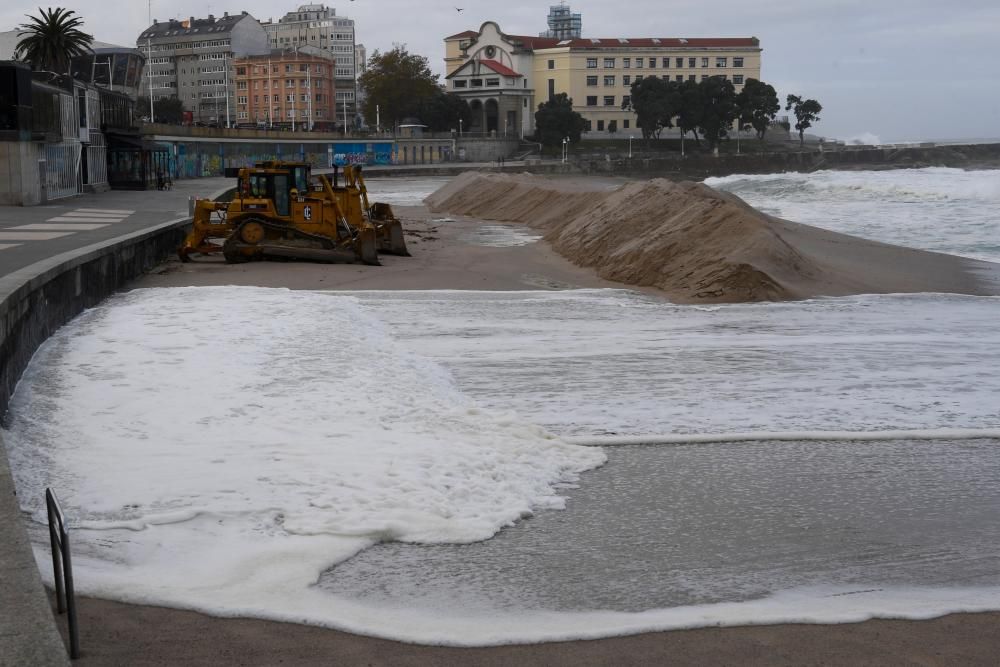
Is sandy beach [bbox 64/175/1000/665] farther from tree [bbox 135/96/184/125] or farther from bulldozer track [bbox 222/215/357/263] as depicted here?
tree [bbox 135/96/184/125]

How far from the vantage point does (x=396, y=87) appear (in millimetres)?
146125

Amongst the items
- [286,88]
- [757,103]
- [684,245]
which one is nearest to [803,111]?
[757,103]

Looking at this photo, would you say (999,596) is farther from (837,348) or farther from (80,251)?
(80,251)

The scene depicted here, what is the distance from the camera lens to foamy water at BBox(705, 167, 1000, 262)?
1328 inches

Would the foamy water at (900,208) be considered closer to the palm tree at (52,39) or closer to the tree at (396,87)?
the palm tree at (52,39)

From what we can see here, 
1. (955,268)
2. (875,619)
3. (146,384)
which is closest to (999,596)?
(875,619)

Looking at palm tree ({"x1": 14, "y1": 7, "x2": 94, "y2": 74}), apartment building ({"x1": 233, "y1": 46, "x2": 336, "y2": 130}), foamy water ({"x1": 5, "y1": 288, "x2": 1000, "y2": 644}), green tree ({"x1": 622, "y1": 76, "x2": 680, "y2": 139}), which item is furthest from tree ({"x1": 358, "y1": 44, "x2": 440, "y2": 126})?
foamy water ({"x1": 5, "y1": 288, "x2": 1000, "y2": 644})

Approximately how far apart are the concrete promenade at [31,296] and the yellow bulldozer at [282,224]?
1433 millimetres

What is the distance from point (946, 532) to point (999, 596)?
3.60 ft

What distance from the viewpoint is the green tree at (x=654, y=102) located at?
12438cm

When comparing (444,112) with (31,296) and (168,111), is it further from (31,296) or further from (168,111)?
A: (31,296)

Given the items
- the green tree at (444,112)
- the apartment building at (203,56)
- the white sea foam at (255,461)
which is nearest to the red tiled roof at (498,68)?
the green tree at (444,112)

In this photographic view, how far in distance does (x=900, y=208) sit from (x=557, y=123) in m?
81.0

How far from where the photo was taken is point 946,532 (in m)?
7.44
